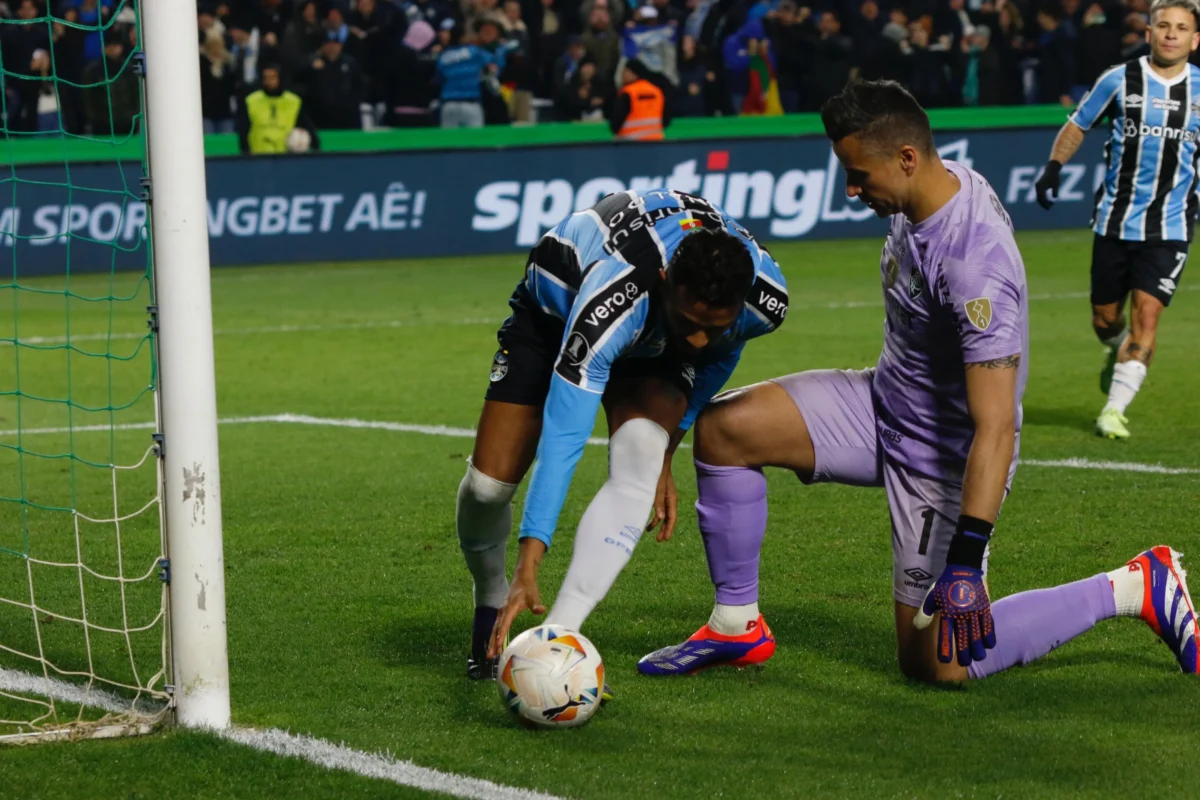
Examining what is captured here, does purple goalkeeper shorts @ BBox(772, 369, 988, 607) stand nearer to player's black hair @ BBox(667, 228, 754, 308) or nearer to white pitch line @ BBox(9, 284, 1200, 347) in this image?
player's black hair @ BBox(667, 228, 754, 308)

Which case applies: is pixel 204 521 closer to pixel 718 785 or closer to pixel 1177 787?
pixel 718 785

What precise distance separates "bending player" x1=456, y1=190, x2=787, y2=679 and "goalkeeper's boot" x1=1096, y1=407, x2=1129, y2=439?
13.8 ft

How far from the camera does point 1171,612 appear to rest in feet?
15.3

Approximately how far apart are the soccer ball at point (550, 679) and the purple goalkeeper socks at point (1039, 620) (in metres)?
1.11

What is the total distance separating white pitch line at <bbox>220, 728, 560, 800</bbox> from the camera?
3.74 meters

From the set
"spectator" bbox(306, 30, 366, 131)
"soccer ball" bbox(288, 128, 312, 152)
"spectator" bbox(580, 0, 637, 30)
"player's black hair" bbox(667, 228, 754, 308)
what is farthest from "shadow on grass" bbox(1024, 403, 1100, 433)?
"spectator" bbox(580, 0, 637, 30)

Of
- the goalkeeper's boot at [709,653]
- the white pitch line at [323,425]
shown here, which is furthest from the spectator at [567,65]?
the goalkeeper's boot at [709,653]

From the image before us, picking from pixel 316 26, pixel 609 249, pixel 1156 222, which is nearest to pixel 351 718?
pixel 609 249

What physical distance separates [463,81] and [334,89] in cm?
165

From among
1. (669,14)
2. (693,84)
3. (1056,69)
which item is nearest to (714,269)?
(693,84)

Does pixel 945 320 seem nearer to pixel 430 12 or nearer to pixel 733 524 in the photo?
pixel 733 524

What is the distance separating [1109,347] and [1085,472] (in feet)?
5.83

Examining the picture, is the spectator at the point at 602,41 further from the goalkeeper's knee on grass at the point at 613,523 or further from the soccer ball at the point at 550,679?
the soccer ball at the point at 550,679

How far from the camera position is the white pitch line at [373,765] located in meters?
3.74
